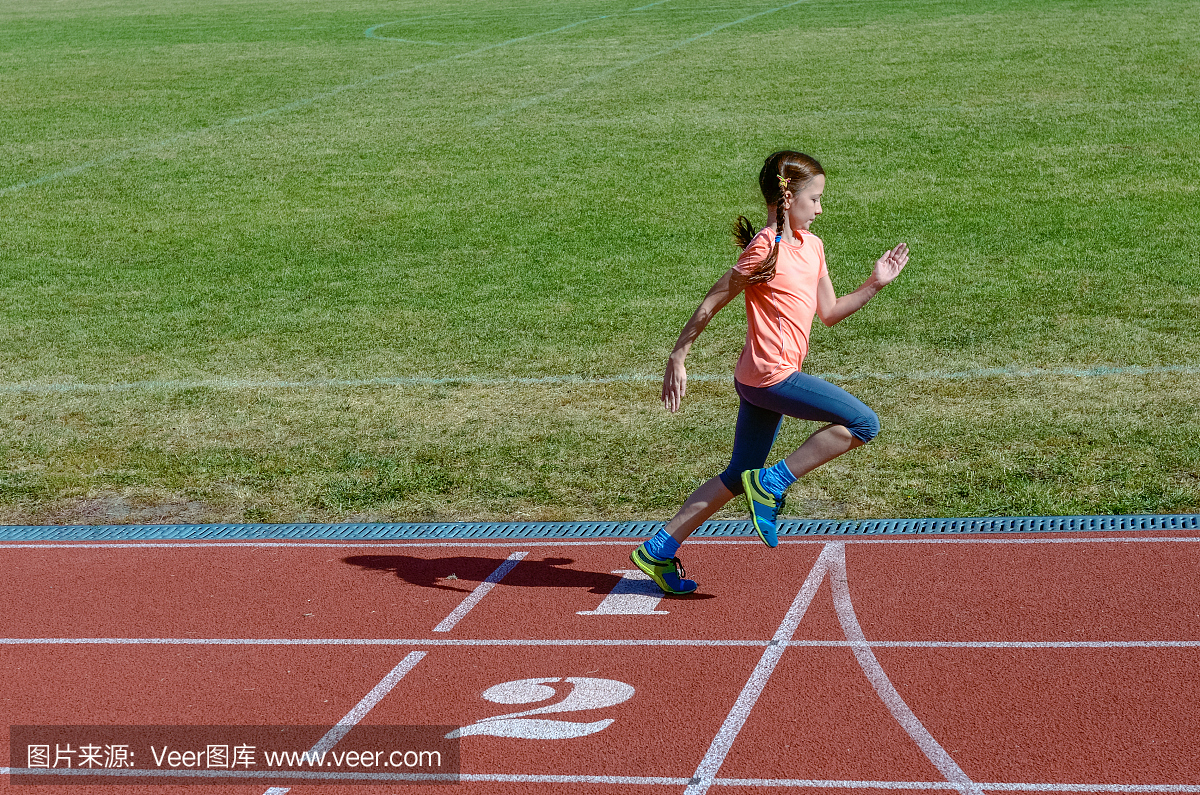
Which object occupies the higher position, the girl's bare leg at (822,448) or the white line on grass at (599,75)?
the white line on grass at (599,75)

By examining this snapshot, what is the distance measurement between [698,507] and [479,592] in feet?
3.80

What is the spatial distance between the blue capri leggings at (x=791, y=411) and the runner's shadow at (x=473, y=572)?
100 cm

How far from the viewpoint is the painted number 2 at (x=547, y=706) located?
16.2 ft

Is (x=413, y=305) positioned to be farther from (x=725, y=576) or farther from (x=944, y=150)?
(x=944, y=150)

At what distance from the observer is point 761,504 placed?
5.71m

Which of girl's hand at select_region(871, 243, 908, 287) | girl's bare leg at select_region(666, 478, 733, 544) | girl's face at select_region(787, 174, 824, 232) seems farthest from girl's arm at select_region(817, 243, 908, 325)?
girl's bare leg at select_region(666, 478, 733, 544)

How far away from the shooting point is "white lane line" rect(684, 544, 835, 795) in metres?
4.64

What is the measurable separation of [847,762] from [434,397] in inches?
221

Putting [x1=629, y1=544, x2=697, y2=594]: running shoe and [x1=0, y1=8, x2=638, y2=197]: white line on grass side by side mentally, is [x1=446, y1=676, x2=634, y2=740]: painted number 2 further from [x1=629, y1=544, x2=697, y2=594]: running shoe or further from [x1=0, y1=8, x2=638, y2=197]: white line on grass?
[x1=0, y1=8, x2=638, y2=197]: white line on grass

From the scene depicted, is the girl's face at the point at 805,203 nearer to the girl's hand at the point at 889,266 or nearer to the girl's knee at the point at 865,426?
the girl's hand at the point at 889,266

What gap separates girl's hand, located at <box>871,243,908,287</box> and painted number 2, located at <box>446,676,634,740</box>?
2.06 meters

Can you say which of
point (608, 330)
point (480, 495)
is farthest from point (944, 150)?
point (480, 495)

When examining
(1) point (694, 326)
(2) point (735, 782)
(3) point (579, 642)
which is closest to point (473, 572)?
(3) point (579, 642)

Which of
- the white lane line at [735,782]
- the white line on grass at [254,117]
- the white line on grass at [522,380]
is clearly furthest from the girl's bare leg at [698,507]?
the white line on grass at [254,117]
